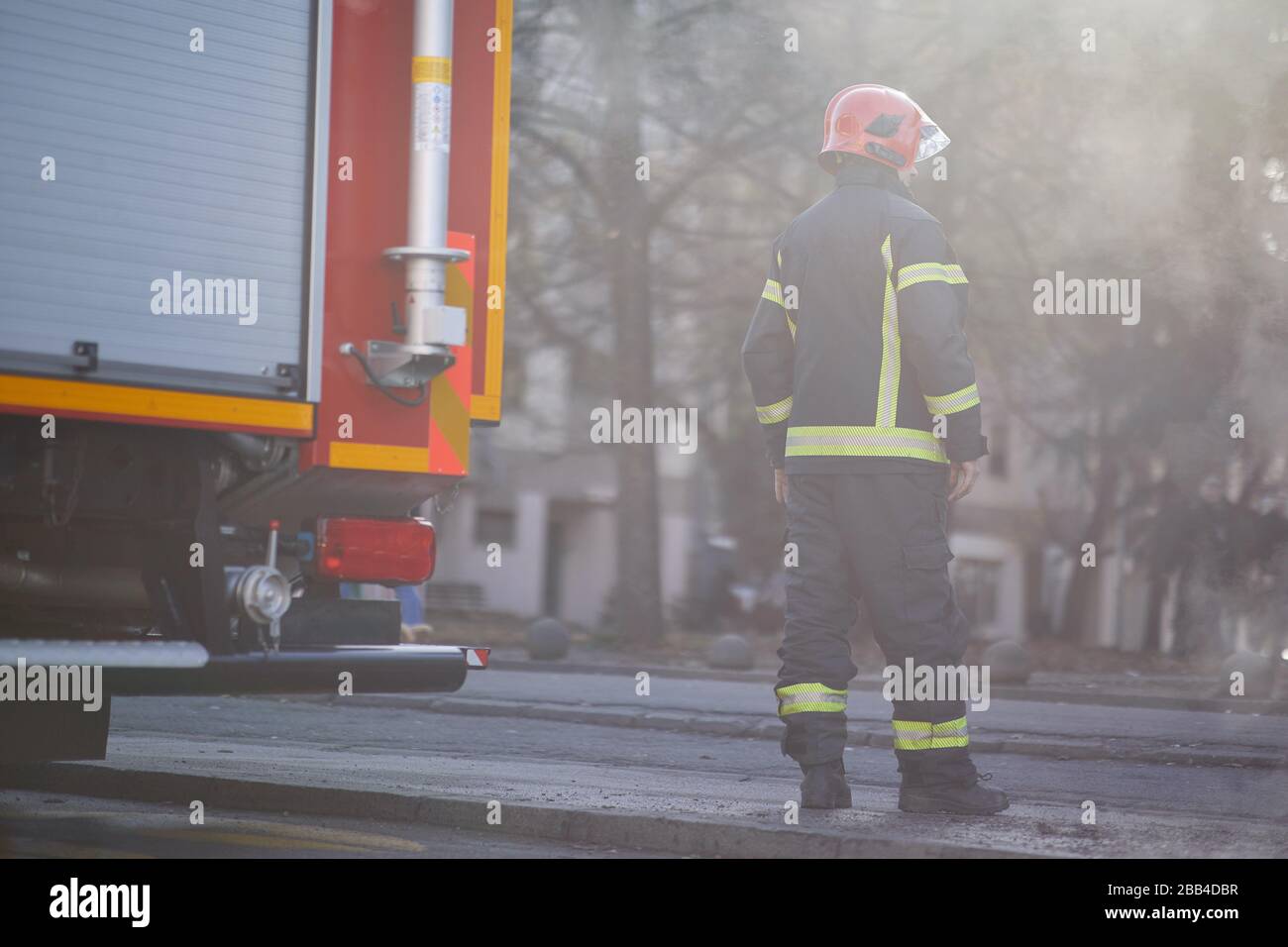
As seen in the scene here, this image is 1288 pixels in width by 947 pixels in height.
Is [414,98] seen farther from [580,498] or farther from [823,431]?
[580,498]

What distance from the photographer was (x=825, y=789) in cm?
540

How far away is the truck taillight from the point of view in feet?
19.0

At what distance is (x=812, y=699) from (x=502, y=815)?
954mm

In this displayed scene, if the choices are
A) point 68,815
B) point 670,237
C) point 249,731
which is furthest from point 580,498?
point 68,815

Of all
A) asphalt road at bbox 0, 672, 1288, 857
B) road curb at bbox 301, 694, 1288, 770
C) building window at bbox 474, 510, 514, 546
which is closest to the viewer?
asphalt road at bbox 0, 672, 1288, 857

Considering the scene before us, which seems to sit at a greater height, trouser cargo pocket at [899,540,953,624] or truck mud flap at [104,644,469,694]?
trouser cargo pocket at [899,540,953,624]

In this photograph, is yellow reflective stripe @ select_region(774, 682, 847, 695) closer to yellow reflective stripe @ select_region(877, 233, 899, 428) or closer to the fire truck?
yellow reflective stripe @ select_region(877, 233, 899, 428)

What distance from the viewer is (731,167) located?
53.9ft

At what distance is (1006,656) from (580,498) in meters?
23.8

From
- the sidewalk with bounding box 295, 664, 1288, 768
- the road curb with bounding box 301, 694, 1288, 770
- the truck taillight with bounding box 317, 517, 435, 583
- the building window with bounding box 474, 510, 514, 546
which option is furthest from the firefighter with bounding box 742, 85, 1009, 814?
the building window with bounding box 474, 510, 514, 546

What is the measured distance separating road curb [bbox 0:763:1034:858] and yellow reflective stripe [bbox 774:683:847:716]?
1.04ft

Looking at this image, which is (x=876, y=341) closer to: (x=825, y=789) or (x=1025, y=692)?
(x=825, y=789)

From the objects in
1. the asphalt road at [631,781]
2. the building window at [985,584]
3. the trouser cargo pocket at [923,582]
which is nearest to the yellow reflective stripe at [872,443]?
the trouser cargo pocket at [923,582]

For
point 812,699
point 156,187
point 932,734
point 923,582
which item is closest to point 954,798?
point 932,734
